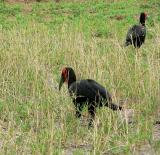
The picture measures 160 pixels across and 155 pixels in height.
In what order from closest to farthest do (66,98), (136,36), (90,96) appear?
(90,96) < (66,98) < (136,36)

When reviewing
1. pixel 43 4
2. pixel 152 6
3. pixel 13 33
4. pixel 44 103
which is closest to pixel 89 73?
pixel 44 103

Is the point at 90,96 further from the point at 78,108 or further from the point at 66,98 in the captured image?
the point at 66,98

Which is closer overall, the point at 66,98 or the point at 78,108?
the point at 78,108

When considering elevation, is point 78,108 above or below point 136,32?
below

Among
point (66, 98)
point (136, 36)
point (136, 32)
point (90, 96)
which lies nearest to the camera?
point (90, 96)

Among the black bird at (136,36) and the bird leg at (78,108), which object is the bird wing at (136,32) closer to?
the black bird at (136,36)

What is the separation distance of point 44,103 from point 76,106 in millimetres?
535

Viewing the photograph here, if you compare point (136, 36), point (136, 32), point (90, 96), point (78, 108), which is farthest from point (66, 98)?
point (136, 32)

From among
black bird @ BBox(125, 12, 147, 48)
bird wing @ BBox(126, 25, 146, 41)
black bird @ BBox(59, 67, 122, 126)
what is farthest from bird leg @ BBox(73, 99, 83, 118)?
bird wing @ BBox(126, 25, 146, 41)

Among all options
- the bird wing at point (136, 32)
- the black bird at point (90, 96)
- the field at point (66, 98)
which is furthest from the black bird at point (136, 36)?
the black bird at point (90, 96)

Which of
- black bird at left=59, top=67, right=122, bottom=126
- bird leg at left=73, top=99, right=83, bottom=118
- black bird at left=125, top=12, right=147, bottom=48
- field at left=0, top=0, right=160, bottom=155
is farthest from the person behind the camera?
black bird at left=125, top=12, right=147, bottom=48

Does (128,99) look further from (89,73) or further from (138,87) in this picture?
(89,73)

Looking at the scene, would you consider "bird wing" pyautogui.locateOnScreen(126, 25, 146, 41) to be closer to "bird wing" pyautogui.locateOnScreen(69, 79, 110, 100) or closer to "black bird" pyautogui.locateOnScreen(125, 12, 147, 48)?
"black bird" pyautogui.locateOnScreen(125, 12, 147, 48)

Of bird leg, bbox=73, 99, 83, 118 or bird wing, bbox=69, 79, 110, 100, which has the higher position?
bird wing, bbox=69, 79, 110, 100
